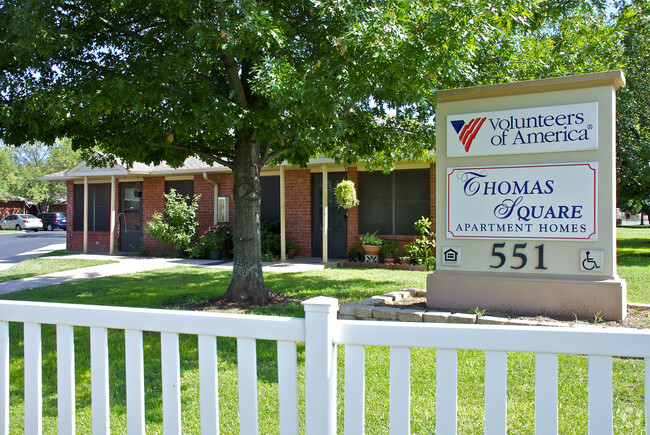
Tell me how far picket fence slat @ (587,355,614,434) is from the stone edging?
359cm

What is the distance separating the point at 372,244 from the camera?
12719mm

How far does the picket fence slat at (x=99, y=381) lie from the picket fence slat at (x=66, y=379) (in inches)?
5.0

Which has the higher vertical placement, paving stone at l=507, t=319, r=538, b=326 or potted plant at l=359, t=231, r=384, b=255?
potted plant at l=359, t=231, r=384, b=255

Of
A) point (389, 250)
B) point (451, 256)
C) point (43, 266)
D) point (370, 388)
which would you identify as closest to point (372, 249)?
point (389, 250)

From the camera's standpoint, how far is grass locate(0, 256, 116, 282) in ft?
38.2

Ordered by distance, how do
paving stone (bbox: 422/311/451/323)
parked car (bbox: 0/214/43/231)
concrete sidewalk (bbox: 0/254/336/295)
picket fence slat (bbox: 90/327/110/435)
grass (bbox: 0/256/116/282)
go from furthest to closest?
1. parked car (bbox: 0/214/43/231)
2. grass (bbox: 0/256/116/282)
3. concrete sidewalk (bbox: 0/254/336/295)
4. paving stone (bbox: 422/311/451/323)
5. picket fence slat (bbox: 90/327/110/435)

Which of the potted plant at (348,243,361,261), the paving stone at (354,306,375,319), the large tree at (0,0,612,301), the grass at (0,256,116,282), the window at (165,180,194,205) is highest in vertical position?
the large tree at (0,0,612,301)

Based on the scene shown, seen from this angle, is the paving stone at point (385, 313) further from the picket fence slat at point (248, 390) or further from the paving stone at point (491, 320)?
the picket fence slat at point (248, 390)

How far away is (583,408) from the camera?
3656mm

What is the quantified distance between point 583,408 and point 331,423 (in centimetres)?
248

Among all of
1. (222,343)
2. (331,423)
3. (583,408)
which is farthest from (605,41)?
(331,423)

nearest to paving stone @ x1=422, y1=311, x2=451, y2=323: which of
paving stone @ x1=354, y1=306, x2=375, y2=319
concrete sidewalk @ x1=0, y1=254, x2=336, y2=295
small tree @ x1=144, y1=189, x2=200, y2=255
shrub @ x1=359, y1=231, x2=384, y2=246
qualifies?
paving stone @ x1=354, y1=306, x2=375, y2=319

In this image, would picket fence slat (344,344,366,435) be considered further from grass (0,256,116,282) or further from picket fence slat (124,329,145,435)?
grass (0,256,116,282)

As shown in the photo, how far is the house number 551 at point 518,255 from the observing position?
5.79 m
